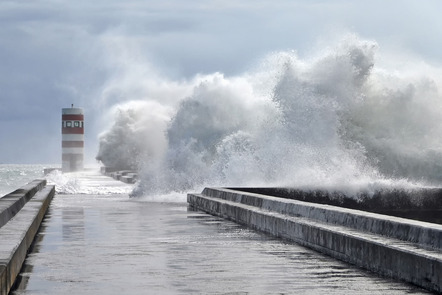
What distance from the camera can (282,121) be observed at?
102ft

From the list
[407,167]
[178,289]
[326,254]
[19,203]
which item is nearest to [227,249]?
[326,254]

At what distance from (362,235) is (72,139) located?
226 ft

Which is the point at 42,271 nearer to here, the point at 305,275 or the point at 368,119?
the point at 305,275

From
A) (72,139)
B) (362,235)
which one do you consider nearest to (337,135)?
(362,235)

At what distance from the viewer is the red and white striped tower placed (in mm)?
77812

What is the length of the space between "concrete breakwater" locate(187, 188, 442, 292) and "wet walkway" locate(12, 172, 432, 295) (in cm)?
14

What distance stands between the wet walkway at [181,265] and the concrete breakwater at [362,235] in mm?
143

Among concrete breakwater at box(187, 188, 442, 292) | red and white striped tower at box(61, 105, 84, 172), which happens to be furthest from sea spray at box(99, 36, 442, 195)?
red and white striped tower at box(61, 105, 84, 172)

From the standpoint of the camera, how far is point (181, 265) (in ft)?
32.8

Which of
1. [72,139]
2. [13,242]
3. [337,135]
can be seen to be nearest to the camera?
[13,242]

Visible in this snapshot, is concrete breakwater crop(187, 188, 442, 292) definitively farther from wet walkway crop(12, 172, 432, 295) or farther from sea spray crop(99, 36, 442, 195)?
sea spray crop(99, 36, 442, 195)

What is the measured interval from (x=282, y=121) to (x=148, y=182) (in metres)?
5.81

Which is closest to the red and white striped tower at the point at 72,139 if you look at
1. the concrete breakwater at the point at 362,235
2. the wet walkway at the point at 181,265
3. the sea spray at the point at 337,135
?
the sea spray at the point at 337,135

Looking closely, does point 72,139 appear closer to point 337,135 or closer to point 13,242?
point 337,135
